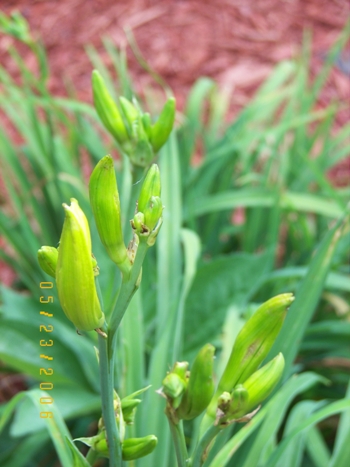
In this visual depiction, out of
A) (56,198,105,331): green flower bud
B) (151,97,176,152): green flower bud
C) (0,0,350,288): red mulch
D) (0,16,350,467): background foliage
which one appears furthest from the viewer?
(0,0,350,288): red mulch

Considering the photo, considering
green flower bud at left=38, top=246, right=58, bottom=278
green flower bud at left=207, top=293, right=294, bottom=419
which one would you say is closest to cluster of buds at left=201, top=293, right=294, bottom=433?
green flower bud at left=207, top=293, right=294, bottom=419

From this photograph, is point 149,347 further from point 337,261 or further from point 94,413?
point 337,261

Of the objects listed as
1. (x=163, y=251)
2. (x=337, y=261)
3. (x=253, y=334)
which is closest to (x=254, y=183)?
(x=337, y=261)

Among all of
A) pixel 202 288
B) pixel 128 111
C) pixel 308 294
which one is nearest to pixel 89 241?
pixel 128 111

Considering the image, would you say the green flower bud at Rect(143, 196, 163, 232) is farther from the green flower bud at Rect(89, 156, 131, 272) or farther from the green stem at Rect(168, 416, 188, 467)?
the green stem at Rect(168, 416, 188, 467)

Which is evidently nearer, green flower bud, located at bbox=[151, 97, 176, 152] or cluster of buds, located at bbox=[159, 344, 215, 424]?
cluster of buds, located at bbox=[159, 344, 215, 424]

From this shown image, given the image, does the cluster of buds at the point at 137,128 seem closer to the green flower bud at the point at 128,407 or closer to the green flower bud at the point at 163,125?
the green flower bud at the point at 163,125
